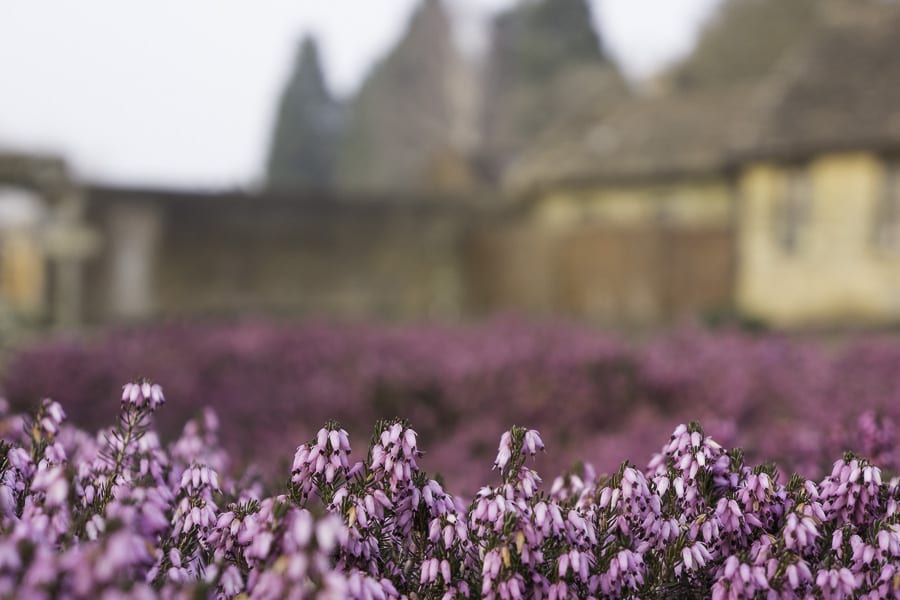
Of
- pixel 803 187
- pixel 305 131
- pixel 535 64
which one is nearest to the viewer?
pixel 803 187

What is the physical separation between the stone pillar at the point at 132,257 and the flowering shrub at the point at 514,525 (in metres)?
18.3

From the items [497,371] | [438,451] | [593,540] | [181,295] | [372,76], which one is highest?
[372,76]

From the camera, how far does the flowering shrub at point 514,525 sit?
8.50 ft

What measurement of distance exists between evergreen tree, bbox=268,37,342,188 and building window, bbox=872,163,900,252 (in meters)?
45.4

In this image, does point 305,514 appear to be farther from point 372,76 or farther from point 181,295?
point 372,76

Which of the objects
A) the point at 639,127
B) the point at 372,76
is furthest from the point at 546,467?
the point at 372,76

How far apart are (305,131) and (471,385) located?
56.2m

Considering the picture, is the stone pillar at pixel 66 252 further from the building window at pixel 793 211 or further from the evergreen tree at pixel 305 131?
the evergreen tree at pixel 305 131

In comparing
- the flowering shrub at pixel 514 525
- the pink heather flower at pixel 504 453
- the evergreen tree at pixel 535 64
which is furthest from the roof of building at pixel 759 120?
the pink heather flower at pixel 504 453

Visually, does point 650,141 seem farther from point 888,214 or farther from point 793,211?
point 888,214

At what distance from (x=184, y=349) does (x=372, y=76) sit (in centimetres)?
5514

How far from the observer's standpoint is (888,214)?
2048 centimetres

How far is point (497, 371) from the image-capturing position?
29.7 feet

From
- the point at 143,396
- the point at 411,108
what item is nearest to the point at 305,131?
the point at 411,108
